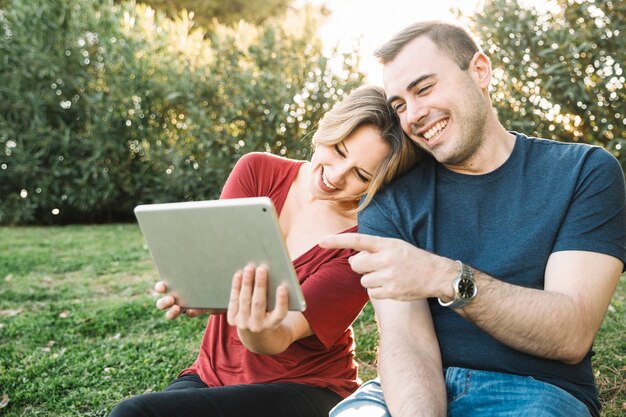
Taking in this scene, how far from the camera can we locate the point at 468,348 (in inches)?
83.6

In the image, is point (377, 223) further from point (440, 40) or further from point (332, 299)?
point (440, 40)

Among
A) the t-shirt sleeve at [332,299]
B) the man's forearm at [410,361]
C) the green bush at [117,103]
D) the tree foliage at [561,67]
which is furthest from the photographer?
the green bush at [117,103]

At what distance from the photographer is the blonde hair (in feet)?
7.87

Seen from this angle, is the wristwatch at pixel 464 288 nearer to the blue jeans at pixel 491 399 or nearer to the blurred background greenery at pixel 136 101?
the blue jeans at pixel 491 399

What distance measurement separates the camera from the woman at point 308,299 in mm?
2164

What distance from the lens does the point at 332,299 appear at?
2.31m

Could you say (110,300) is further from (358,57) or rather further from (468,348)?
(358,57)

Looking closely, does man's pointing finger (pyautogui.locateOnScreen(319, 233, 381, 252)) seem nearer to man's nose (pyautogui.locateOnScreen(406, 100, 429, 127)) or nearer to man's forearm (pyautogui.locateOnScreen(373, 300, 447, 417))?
man's forearm (pyautogui.locateOnScreen(373, 300, 447, 417))

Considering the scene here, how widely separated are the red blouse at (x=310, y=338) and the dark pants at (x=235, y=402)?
80mm

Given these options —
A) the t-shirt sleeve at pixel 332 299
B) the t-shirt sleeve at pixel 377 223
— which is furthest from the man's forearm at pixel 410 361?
the t-shirt sleeve at pixel 377 223

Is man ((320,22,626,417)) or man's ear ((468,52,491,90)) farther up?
man's ear ((468,52,491,90))

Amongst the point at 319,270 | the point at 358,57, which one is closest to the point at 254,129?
the point at 358,57

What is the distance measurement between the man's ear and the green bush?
22.6ft

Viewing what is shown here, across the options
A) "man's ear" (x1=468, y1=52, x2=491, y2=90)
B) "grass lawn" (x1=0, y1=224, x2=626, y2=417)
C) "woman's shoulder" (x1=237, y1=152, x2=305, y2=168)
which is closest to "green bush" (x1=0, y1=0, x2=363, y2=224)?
"grass lawn" (x1=0, y1=224, x2=626, y2=417)
